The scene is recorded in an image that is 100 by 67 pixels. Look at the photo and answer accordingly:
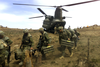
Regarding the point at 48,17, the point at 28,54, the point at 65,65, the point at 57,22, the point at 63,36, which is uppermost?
the point at 48,17

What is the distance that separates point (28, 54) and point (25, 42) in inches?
79.9

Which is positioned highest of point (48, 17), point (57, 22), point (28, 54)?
point (48, 17)

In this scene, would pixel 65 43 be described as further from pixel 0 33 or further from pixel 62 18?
pixel 62 18

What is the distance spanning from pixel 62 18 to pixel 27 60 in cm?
1419

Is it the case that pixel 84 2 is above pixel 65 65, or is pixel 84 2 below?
above

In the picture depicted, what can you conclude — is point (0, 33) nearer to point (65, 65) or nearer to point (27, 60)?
point (27, 60)

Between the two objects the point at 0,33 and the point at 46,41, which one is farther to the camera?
the point at 46,41

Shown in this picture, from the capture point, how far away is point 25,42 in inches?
239

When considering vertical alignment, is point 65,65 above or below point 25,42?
below

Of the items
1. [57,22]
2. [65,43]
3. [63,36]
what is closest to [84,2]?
[63,36]

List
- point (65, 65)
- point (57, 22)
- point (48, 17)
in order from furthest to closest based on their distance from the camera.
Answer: point (48, 17) → point (57, 22) → point (65, 65)

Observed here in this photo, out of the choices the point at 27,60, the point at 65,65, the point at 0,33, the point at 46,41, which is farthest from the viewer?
the point at 46,41

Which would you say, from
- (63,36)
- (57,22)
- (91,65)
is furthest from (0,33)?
(57,22)

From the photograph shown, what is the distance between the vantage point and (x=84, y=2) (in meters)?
6.98
